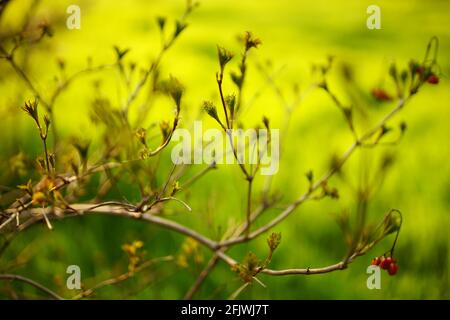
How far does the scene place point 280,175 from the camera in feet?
11.7

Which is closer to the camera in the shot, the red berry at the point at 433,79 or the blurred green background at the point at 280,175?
the red berry at the point at 433,79

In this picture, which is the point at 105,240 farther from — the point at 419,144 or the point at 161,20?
the point at 419,144

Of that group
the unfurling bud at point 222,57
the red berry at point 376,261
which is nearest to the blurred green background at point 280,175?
the red berry at point 376,261

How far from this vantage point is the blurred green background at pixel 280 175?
2865 millimetres

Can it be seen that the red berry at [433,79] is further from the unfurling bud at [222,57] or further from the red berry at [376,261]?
the unfurling bud at [222,57]

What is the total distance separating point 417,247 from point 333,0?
5.05 meters

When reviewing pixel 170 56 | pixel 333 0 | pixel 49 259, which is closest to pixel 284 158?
pixel 49 259

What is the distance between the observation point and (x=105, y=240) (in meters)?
3.20
